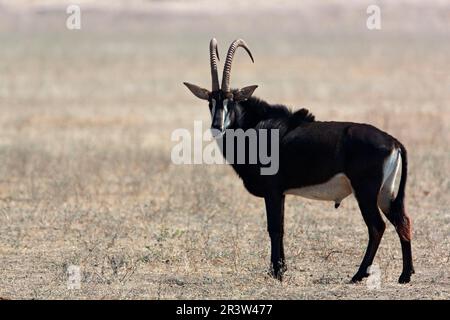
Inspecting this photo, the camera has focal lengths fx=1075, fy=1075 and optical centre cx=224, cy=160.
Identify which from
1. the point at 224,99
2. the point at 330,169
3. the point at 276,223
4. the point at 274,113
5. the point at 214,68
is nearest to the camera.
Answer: the point at 330,169

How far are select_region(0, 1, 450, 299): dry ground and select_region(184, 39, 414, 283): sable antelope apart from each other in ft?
1.64

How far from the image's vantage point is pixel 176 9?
99250 mm

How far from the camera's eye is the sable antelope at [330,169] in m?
10.3

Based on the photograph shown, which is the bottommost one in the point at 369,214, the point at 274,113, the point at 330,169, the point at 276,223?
the point at 276,223

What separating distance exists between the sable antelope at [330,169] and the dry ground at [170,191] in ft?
1.64

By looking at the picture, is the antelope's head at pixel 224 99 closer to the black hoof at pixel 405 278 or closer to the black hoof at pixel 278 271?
the black hoof at pixel 278 271

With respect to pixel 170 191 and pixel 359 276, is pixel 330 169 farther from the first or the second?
pixel 170 191

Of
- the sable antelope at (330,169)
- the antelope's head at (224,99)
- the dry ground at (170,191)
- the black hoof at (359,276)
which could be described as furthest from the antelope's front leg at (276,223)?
the antelope's head at (224,99)

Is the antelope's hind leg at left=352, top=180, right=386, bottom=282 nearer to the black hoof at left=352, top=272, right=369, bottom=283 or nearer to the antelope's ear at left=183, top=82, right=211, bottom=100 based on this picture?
the black hoof at left=352, top=272, right=369, bottom=283

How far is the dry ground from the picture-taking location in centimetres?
1059

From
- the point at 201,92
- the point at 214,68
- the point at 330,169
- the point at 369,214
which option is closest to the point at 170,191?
the point at 201,92

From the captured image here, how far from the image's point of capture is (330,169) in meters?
10.4

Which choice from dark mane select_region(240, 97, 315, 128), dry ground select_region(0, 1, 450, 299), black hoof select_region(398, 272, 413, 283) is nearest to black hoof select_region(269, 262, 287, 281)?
dry ground select_region(0, 1, 450, 299)

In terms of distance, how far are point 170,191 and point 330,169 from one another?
6.38m
